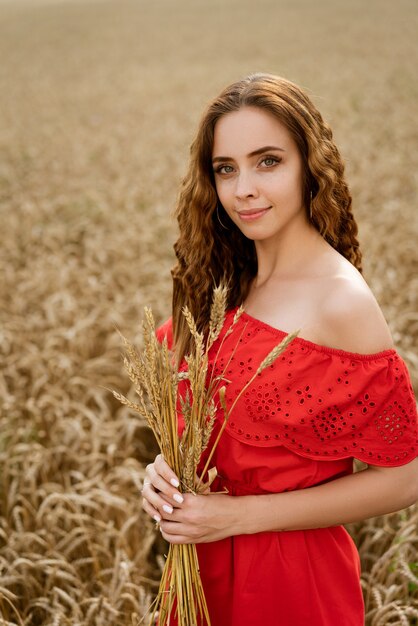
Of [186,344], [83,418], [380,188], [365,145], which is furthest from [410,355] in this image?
[365,145]

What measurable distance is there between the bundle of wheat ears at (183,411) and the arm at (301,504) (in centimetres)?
6

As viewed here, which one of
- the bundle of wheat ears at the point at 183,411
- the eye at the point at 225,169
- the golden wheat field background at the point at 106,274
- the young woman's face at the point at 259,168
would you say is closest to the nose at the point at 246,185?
the young woman's face at the point at 259,168

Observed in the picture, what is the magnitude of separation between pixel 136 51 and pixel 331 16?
912 centimetres

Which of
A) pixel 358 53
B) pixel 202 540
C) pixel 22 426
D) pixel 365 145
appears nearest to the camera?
pixel 202 540

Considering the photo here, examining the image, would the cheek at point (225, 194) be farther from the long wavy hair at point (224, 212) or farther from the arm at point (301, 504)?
the arm at point (301, 504)

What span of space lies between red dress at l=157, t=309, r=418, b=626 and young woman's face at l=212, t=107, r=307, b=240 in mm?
267

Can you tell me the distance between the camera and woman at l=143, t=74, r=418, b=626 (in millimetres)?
1474

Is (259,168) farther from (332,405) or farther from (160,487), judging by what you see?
(160,487)

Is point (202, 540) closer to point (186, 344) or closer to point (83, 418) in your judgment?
point (186, 344)

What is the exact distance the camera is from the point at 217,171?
5.75 ft

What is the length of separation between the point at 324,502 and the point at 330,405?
24 centimetres

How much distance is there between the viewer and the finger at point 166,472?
1.44 m

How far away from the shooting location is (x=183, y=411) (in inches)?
52.5

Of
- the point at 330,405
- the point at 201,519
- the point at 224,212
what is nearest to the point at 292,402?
the point at 330,405
